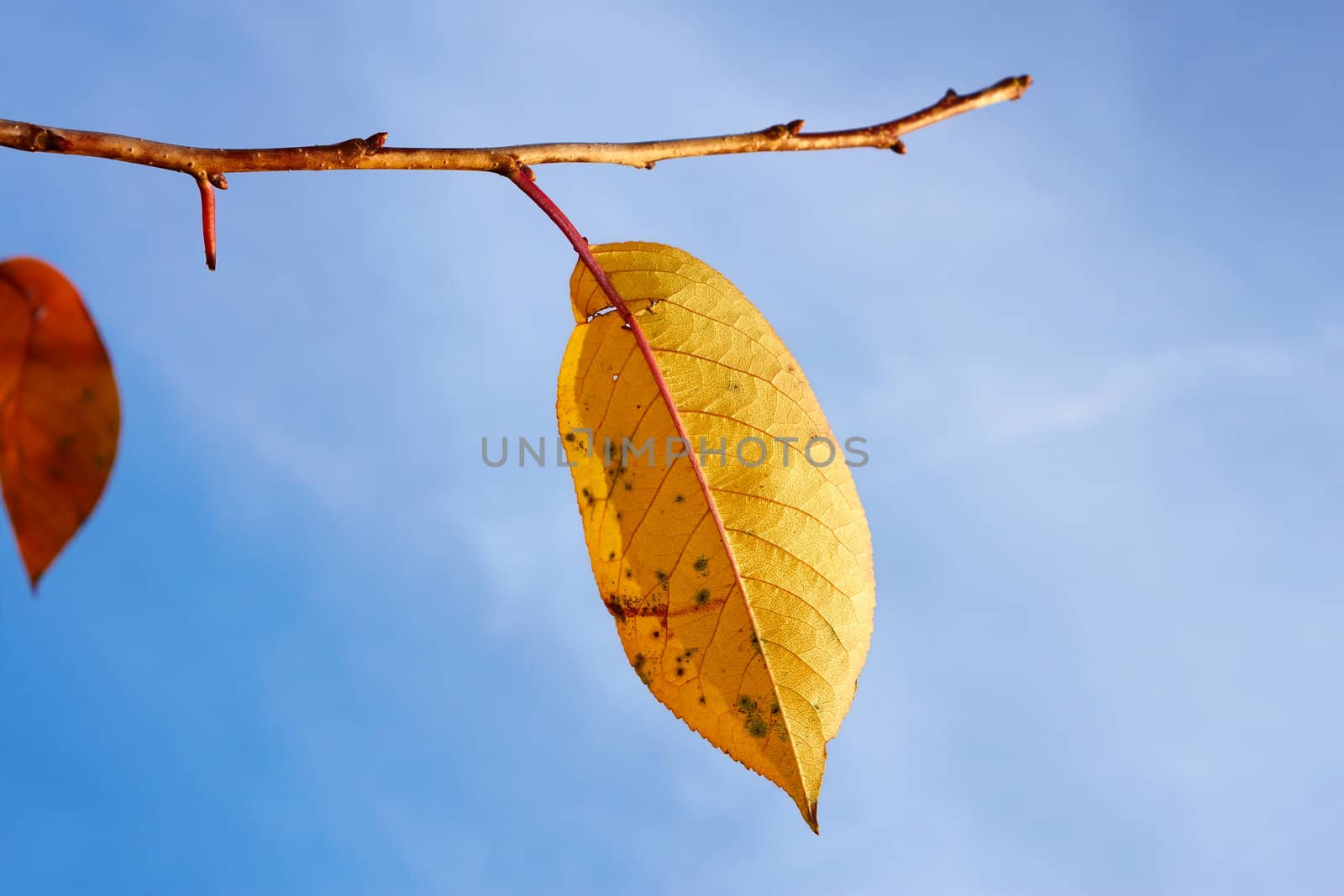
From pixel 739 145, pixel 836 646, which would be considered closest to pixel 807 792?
pixel 836 646

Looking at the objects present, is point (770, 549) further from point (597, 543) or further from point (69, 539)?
point (69, 539)

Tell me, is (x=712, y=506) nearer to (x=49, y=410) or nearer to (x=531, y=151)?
(x=531, y=151)

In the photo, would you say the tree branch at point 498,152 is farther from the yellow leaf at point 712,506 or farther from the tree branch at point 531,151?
the yellow leaf at point 712,506

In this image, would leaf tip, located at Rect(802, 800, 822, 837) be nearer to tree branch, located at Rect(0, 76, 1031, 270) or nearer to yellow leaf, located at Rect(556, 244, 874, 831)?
yellow leaf, located at Rect(556, 244, 874, 831)

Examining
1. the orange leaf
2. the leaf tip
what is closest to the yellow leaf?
the leaf tip

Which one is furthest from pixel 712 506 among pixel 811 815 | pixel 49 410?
pixel 49 410
